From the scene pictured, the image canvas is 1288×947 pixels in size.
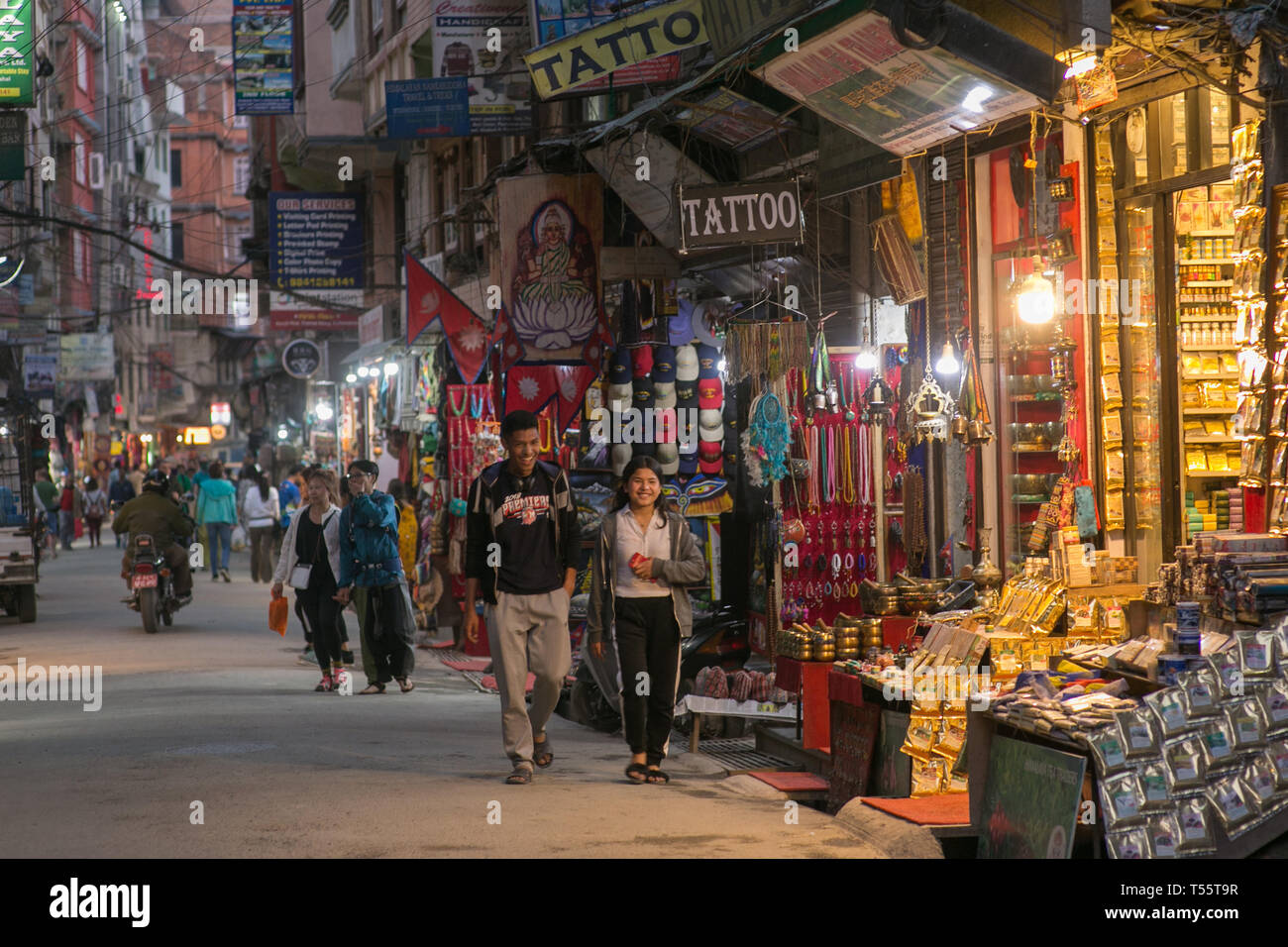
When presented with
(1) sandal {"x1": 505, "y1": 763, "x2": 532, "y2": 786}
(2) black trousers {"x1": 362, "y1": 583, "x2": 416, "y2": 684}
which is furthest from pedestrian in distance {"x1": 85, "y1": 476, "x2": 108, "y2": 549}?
(1) sandal {"x1": 505, "y1": 763, "x2": 532, "y2": 786}

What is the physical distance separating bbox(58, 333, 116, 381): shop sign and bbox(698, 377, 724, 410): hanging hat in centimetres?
3001

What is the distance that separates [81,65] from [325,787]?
46332 mm

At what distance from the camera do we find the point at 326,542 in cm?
1346

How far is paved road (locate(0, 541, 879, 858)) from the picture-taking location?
7.22 m

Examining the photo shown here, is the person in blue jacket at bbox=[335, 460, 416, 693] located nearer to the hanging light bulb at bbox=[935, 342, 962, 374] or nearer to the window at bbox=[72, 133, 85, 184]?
the hanging light bulb at bbox=[935, 342, 962, 374]

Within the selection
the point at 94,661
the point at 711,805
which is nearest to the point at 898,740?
the point at 711,805

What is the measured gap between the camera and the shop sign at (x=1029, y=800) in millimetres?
6277

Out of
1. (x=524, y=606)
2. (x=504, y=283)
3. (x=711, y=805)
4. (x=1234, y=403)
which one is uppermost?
(x=504, y=283)

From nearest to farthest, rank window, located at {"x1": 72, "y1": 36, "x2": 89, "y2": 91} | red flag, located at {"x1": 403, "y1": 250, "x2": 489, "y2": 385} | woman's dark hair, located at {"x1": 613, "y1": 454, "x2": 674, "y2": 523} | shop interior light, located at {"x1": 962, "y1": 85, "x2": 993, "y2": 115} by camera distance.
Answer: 1. shop interior light, located at {"x1": 962, "y1": 85, "x2": 993, "y2": 115}
2. woman's dark hair, located at {"x1": 613, "y1": 454, "x2": 674, "y2": 523}
3. red flag, located at {"x1": 403, "y1": 250, "x2": 489, "y2": 385}
4. window, located at {"x1": 72, "y1": 36, "x2": 89, "y2": 91}

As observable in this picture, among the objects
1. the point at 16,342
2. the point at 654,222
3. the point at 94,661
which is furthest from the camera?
the point at 16,342

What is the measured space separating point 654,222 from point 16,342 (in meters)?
26.2

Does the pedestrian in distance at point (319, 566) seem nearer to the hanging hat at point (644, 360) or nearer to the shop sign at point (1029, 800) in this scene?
the hanging hat at point (644, 360)

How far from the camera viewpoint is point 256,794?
830 cm

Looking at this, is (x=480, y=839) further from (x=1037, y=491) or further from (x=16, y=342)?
(x=16, y=342)
